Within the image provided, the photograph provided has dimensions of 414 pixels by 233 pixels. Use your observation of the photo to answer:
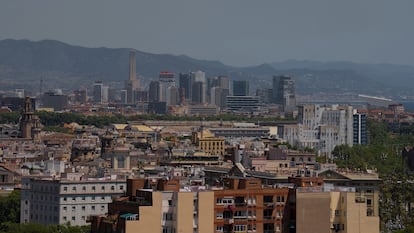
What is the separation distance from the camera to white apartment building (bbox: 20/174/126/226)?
5894 cm

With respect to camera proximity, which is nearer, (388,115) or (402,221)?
→ (402,221)

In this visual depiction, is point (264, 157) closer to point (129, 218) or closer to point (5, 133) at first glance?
point (129, 218)

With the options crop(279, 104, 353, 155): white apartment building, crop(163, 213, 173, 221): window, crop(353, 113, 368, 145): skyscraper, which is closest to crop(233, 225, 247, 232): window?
crop(163, 213, 173, 221): window

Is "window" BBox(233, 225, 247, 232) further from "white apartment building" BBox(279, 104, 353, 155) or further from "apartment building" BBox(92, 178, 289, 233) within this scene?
"white apartment building" BBox(279, 104, 353, 155)

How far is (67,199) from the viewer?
194ft

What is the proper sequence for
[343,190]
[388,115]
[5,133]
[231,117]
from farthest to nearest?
[388,115] → [231,117] → [5,133] → [343,190]

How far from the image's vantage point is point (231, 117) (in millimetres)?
182250

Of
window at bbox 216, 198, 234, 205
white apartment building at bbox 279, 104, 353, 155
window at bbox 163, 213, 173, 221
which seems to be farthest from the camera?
white apartment building at bbox 279, 104, 353, 155

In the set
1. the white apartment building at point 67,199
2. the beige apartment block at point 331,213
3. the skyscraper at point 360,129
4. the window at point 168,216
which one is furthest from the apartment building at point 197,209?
the skyscraper at point 360,129

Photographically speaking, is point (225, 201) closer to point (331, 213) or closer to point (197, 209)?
point (197, 209)

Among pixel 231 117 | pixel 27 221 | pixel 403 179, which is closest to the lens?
pixel 27 221

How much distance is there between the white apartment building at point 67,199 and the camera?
5894 centimetres

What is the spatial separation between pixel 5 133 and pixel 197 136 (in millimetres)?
28549

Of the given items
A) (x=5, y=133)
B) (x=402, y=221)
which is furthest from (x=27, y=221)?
(x=5, y=133)
